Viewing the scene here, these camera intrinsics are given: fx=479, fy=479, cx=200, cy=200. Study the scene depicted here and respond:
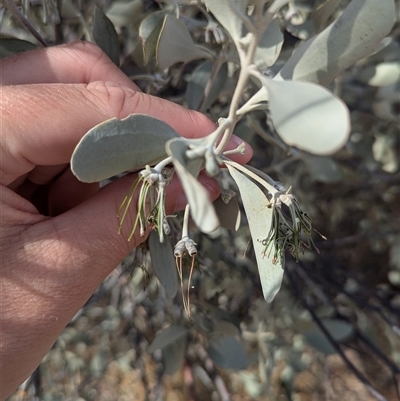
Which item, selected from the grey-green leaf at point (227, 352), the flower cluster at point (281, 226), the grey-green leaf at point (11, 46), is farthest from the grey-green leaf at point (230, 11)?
the grey-green leaf at point (227, 352)

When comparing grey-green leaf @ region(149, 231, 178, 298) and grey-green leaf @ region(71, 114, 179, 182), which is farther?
grey-green leaf @ region(149, 231, 178, 298)

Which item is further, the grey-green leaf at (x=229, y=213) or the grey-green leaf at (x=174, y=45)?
the grey-green leaf at (x=229, y=213)

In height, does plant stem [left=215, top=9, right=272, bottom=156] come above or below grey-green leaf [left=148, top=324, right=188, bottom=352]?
above

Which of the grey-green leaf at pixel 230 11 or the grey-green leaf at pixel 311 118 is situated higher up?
the grey-green leaf at pixel 230 11

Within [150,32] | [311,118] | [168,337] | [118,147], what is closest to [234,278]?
[168,337]

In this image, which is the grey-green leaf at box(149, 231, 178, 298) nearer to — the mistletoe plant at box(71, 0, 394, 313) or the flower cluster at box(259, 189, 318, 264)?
the mistletoe plant at box(71, 0, 394, 313)

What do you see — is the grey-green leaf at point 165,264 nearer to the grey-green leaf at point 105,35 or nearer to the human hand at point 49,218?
the human hand at point 49,218

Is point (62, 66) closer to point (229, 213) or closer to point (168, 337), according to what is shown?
point (229, 213)

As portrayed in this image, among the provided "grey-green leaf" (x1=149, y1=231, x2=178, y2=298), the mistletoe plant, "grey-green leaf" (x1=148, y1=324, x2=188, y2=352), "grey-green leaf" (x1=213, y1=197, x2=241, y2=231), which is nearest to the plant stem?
the mistletoe plant
